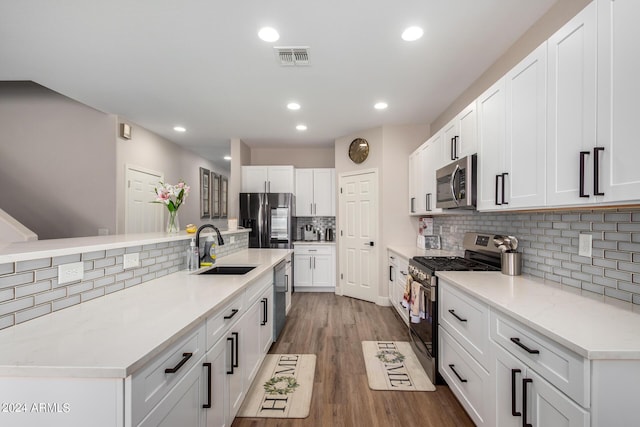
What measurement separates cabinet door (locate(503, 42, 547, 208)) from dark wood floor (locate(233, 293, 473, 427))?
1.48 metres

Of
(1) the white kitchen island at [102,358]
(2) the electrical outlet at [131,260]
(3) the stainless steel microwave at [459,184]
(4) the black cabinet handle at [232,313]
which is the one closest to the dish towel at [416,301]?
(3) the stainless steel microwave at [459,184]

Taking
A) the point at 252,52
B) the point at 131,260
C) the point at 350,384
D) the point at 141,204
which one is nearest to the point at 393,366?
the point at 350,384

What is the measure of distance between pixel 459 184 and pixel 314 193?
332 cm

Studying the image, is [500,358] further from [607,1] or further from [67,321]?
[67,321]

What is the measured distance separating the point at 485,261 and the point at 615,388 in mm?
1706

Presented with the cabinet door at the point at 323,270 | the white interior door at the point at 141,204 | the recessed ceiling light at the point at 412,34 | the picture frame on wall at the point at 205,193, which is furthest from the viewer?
the picture frame on wall at the point at 205,193

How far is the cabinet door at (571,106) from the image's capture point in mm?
1235

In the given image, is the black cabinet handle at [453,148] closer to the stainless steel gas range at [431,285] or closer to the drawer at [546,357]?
the stainless steel gas range at [431,285]

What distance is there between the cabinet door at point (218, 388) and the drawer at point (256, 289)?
1.45ft

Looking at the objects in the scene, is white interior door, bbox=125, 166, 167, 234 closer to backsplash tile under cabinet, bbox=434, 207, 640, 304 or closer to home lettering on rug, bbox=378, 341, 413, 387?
home lettering on rug, bbox=378, 341, 413, 387

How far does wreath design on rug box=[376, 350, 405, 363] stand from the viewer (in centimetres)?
273

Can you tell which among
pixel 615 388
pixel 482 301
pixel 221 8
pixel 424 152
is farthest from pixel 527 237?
pixel 221 8

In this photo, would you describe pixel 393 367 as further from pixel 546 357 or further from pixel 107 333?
pixel 107 333

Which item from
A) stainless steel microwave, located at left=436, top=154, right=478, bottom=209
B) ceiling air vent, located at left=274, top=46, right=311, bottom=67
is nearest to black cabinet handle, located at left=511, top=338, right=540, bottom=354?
stainless steel microwave, located at left=436, top=154, right=478, bottom=209
